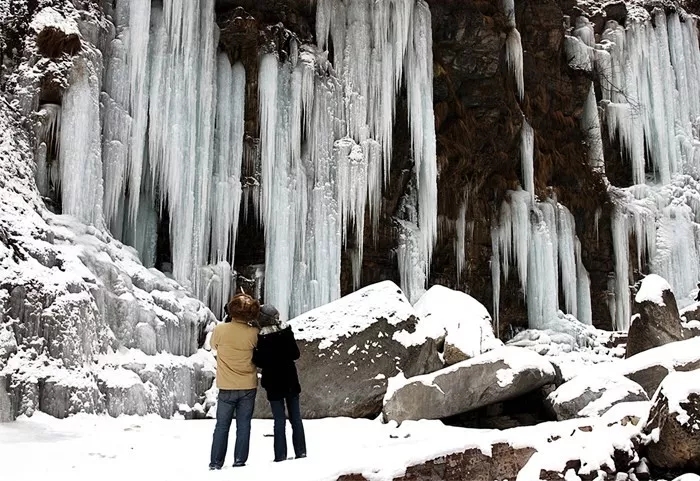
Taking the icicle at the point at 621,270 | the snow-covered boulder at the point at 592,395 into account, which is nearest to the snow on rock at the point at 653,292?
the snow-covered boulder at the point at 592,395

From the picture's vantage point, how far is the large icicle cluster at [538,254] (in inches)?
731

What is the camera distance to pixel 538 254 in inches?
741

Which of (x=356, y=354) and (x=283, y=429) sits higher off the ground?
(x=356, y=354)

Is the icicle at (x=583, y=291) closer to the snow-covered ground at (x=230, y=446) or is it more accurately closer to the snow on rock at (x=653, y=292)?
the snow on rock at (x=653, y=292)

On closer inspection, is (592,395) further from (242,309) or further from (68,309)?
(68,309)

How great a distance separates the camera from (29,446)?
21.2 ft

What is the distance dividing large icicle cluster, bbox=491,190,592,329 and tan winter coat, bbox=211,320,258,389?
1357 cm

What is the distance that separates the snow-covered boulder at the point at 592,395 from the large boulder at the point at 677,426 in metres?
3.28

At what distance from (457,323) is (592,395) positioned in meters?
2.53

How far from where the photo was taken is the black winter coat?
19.3 feet

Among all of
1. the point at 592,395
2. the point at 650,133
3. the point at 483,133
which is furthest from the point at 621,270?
the point at 592,395

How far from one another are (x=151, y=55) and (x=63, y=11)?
194cm

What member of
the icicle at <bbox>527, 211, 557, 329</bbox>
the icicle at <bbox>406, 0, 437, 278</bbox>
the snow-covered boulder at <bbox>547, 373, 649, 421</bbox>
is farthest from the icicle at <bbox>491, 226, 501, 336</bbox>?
the snow-covered boulder at <bbox>547, 373, 649, 421</bbox>

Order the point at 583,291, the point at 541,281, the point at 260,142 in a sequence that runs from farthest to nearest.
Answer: the point at 583,291 → the point at 541,281 → the point at 260,142
